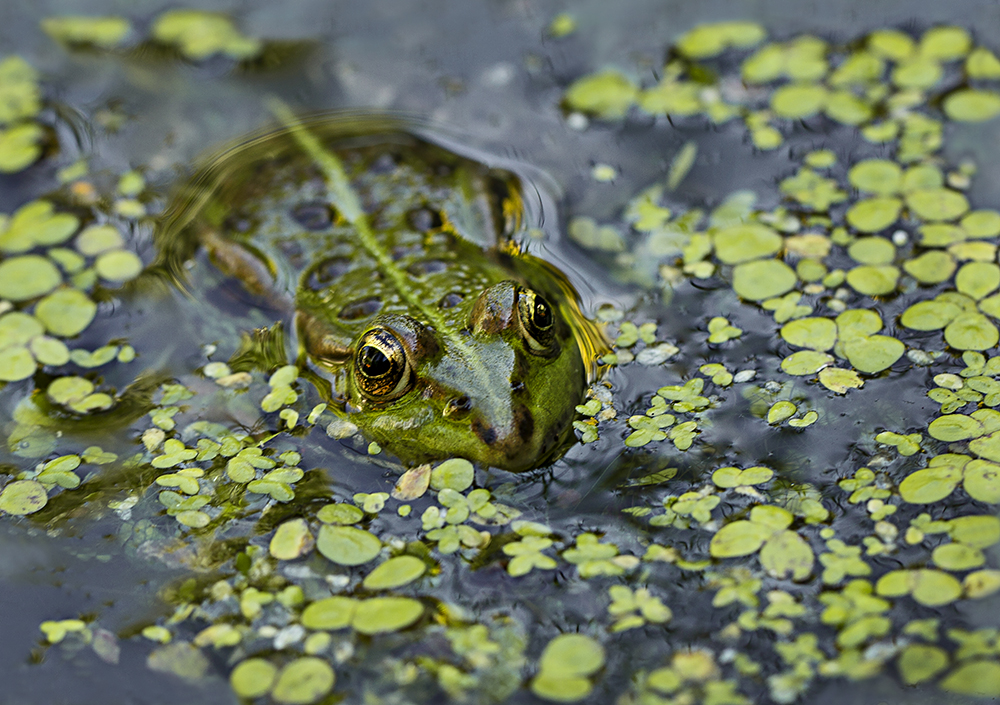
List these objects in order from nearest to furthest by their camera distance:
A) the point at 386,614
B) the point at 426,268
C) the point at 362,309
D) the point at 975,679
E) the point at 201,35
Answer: the point at 975,679, the point at 386,614, the point at 362,309, the point at 426,268, the point at 201,35

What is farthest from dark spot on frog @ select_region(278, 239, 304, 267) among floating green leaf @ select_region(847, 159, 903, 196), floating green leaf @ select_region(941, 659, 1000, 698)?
floating green leaf @ select_region(941, 659, 1000, 698)

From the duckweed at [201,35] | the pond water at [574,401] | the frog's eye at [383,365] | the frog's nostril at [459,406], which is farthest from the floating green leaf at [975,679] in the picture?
the duckweed at [201,35]

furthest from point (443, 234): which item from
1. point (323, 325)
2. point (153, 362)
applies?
point (153, 362)

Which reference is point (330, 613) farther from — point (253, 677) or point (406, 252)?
point (406, 252)

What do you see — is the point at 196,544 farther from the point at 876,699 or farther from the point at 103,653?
the point at 876,699

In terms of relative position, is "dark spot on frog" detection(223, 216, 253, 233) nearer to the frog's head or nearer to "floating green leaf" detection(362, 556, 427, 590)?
the frog's head

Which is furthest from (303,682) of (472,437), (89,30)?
(89,30)

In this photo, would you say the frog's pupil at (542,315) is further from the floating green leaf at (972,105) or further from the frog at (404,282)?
the floating green leaf at (972,105)
